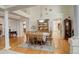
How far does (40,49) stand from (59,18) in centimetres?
63

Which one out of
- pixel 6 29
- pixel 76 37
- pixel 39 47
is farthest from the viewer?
pixel 39 47

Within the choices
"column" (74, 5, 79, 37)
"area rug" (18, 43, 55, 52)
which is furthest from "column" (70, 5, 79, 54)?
"area rug" (18, 43, 55, 52)

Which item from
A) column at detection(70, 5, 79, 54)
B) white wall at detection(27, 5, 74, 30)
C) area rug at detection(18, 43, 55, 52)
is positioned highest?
white wall at detection(27, 5, 74, 30)

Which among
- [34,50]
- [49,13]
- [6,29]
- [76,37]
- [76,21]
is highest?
[49,13]

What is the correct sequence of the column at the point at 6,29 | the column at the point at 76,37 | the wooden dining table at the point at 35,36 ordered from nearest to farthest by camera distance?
1. the column at the point at 76,37
2. the column at the point at 6,29
3. the wooden dining table at the point at 35,36

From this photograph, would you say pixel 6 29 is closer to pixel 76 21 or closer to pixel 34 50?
pixel 34 50

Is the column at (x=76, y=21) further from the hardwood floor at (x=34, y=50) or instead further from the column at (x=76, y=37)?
the hardwood floor at (x=34, y=50)

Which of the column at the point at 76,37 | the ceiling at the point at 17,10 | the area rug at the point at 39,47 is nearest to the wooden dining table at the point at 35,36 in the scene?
the area rug at the point at 39,47

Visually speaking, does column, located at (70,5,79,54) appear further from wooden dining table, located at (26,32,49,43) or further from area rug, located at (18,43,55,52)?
wooden dining table, located at (26,32,49,43)

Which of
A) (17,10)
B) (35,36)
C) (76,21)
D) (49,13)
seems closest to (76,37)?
(76,21)

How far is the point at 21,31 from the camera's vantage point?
100 inches

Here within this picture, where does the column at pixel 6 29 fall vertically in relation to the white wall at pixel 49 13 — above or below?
below
